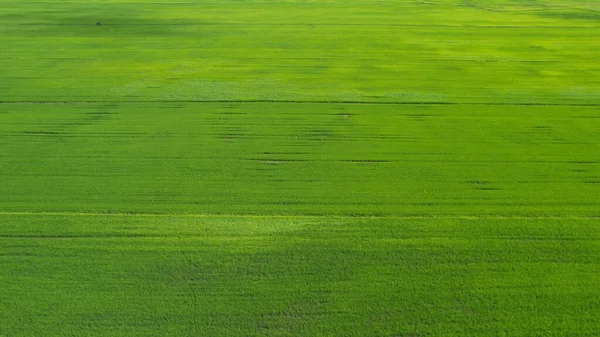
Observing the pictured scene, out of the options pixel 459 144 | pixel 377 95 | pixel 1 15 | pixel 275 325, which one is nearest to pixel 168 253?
pixel 275 325

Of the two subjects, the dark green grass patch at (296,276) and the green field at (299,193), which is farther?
the green field at (299,193)

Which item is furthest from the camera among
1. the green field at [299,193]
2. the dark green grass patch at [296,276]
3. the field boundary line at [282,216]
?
the field boundary line at [282,216]

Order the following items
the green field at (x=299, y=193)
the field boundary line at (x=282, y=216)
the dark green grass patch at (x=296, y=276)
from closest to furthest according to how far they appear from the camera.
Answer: the dark green grass patch at (x=296, y=276)
the green field at (x=299, y=193)
the field boundary line at (x=282, y=216)

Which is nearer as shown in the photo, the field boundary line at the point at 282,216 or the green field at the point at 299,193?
the green field at the point at 299,193

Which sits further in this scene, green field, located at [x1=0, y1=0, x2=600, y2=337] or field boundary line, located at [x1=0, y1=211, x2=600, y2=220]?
field boundary line, located at [x1=0, y1=211, x2=600, y2=220]

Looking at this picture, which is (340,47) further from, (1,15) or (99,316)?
(1,15)

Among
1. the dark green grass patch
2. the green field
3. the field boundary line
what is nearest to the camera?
the dark green grass patch

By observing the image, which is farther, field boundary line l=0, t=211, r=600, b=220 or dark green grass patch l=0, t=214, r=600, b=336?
field boundary line l=0, t=211, r=600, b=220

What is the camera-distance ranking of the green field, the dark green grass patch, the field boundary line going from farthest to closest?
the field boundary line < the green field < the dark green grass patch
